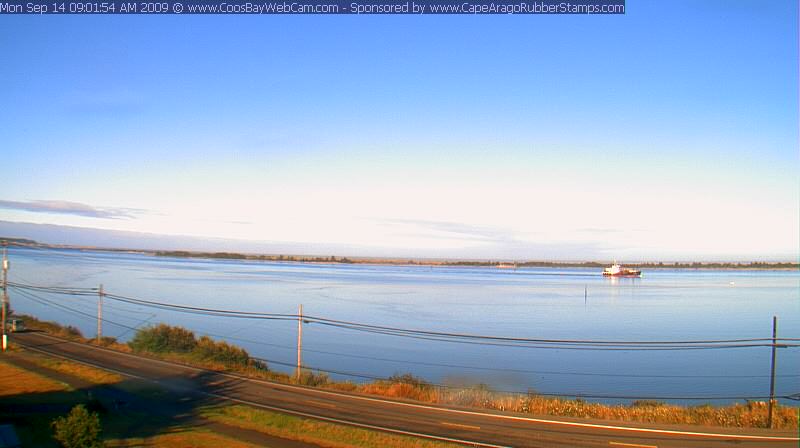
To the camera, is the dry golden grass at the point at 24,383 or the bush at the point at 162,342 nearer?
the dry golden grass at the point at 24,383

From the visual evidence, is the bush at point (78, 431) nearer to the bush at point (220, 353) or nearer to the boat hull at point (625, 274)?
the bush at point (220, 353)

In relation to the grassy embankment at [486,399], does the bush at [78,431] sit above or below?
above

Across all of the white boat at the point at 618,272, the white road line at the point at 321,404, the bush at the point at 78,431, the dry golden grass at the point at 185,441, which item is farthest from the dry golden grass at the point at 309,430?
the white boat at the point at 618,272

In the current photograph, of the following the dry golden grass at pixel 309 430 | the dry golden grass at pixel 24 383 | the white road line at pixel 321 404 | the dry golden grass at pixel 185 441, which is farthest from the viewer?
the dry golden grass at pixel 24 383

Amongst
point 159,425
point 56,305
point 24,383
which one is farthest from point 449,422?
→ point 56,305

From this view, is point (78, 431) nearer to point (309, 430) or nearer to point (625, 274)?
point (309, 430)

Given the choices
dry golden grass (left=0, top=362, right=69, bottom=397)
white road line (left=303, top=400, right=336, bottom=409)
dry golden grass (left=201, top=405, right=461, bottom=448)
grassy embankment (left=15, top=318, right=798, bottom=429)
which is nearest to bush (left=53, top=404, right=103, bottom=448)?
dry golden grass (left=201, top=405, right=461, bottom=448)

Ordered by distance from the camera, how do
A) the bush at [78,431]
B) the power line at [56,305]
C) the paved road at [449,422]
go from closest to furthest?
1. the bush at [78,431]
2. the paved road at [449,422]
3. the power line at [56,305]
